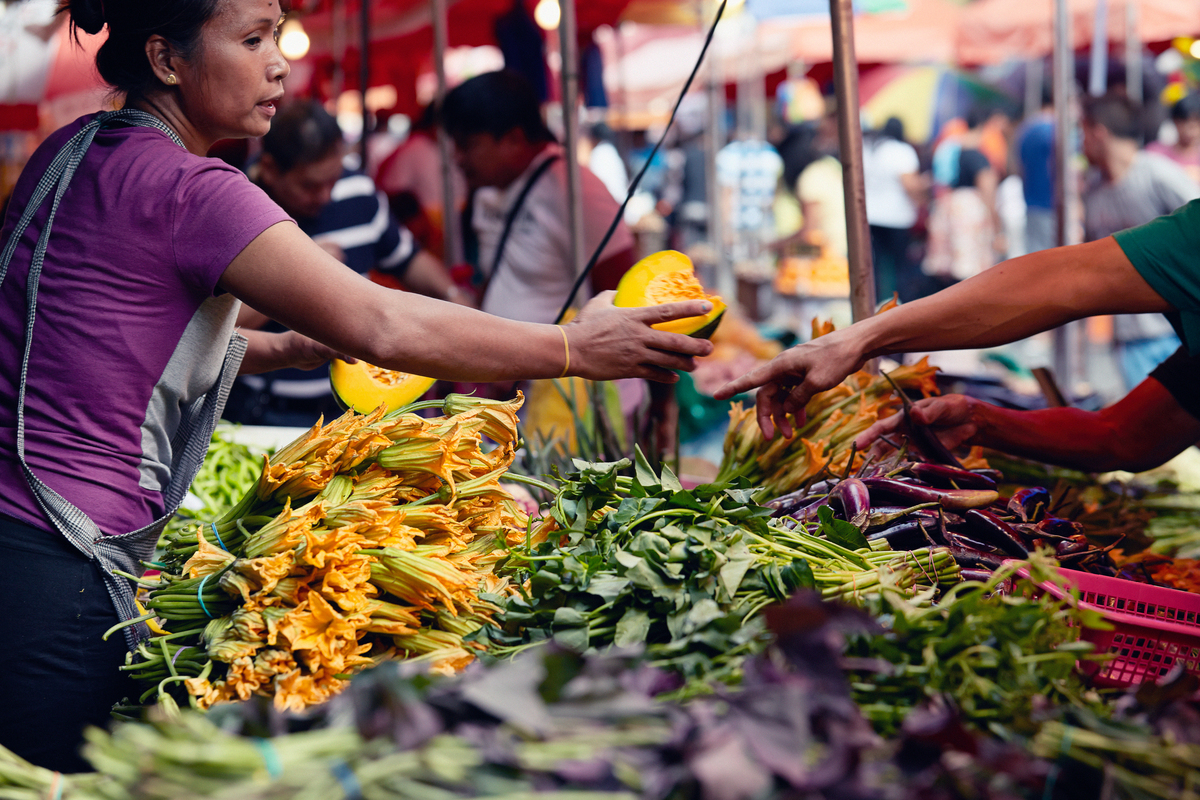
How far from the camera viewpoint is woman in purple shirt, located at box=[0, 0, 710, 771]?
164 cm

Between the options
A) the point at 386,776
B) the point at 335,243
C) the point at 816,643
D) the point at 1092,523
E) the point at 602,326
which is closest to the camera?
the point at 386,776

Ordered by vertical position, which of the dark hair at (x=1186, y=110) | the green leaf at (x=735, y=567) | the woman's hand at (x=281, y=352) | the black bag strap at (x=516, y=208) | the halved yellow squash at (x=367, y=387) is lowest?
the green leaf at (x=735, y=567)

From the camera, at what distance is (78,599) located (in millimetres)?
1702

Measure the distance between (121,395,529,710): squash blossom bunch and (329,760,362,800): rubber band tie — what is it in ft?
1.57

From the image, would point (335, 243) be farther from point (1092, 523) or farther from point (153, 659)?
point (1092, 523)

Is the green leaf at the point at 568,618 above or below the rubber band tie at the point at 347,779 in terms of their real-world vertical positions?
below

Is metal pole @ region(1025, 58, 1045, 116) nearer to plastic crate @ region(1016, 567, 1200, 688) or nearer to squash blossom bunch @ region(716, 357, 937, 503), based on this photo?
squash blossom bunch @ region(716, 357, 937, 503)

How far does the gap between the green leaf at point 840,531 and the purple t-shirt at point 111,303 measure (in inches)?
43.0

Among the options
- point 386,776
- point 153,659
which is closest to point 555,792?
point 386,776

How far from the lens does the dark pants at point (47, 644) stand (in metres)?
1.66

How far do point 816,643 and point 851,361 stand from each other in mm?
1054

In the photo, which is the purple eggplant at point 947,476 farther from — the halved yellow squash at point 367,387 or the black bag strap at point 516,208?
the black bag strap at point 516,208

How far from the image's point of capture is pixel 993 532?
76.0 inches

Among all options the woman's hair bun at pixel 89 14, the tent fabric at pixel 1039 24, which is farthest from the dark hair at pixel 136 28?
the tent fabric at pixel 1039 24
